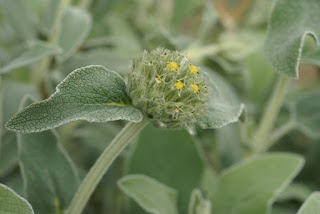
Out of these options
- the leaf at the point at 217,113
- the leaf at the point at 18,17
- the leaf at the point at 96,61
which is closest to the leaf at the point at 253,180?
the leaf at the point at 217,113

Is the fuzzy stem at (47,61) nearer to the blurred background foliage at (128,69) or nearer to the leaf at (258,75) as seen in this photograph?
the blurred background foliage at (128,69)

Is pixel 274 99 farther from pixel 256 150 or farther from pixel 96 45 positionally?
pixel 96 45

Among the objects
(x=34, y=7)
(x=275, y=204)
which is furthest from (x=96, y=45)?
(x=275, y=204)

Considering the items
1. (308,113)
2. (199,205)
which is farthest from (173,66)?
(308,113)

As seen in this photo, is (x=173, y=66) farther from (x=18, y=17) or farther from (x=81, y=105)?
(x=18, y=17)

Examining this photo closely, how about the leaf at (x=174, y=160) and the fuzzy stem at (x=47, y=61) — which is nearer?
the leaf at (x=174, y=160)

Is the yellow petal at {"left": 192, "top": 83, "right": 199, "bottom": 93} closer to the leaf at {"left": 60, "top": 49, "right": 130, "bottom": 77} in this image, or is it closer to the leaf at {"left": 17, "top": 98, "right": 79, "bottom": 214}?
the leaf at {"left": 17, "top": 98, "right": 79, "bottom": 214}

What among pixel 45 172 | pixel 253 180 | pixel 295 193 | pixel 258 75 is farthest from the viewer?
pixel 258 75
